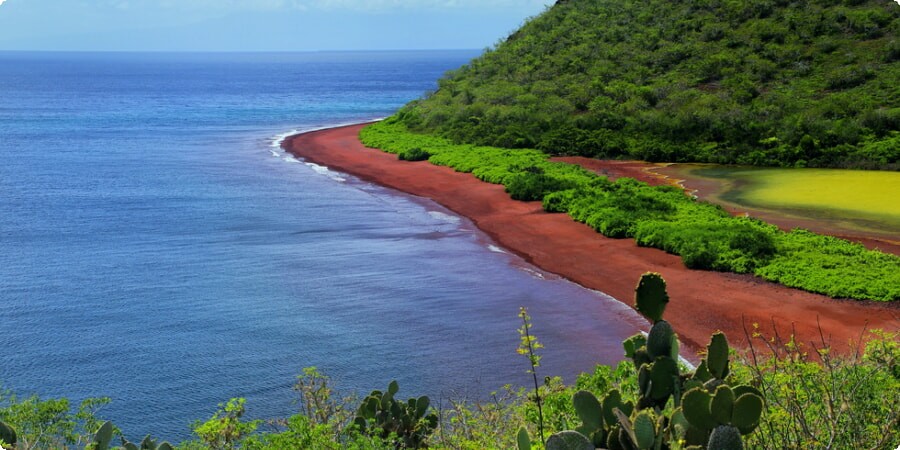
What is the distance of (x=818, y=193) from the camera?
34.4 metres

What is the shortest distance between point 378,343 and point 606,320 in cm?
529

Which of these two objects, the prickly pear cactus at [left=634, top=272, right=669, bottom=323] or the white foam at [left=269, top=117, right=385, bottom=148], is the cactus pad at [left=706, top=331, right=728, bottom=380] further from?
the white foam at [left=269, top=117, right=385, bottom=148]

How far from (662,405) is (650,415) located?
3.00 feet

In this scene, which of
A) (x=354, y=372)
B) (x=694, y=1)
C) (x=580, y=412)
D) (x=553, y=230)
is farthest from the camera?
(x=694, y=1)

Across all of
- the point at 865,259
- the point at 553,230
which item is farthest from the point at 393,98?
the point at 865,259

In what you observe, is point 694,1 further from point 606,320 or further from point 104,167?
point 606,320

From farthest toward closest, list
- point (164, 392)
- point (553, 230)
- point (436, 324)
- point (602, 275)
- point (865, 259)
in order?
point (553, 230) → point (602, 275) → point (865, 259) → point (436, 324) → point (164, 392)

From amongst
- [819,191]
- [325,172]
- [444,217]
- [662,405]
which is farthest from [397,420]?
[325,172]

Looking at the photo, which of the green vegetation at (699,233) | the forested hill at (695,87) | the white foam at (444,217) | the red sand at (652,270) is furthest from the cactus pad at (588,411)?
the forested hill at (695,87)

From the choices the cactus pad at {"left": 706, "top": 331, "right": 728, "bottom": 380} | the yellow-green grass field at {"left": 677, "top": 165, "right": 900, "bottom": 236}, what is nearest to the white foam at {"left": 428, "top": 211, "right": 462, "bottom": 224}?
the yellow-green grass field at {"left": 677, "top": 165, "right": 900, "bottom": 236}

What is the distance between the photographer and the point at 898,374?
11.8m

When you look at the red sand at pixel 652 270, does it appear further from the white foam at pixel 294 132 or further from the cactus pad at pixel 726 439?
the white foam at pixel 294 132

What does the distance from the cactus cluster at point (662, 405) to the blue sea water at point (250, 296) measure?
9.17 metres

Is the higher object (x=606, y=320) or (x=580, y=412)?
(x=580, y=412)
